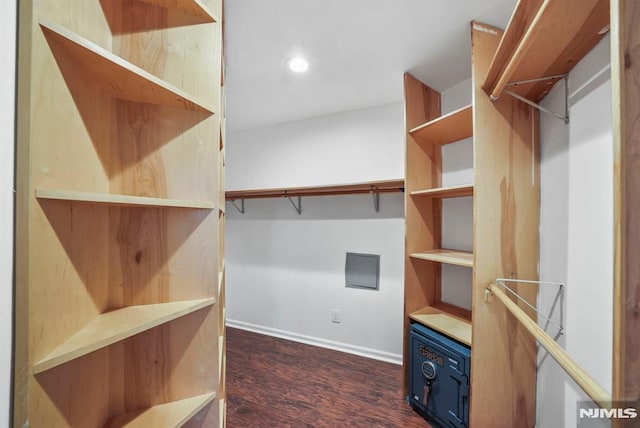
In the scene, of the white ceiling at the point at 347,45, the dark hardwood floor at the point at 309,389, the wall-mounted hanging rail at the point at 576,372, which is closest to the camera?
the wall-mounted hanging rail at the point at 576,372

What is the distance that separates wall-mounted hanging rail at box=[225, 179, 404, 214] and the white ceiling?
0.76m

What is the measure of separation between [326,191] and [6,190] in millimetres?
1961

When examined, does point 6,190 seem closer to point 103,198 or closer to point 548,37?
point 103,198

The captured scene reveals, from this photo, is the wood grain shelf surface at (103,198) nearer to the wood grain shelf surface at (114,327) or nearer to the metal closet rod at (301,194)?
the wood grain shelf surface at (114,327)

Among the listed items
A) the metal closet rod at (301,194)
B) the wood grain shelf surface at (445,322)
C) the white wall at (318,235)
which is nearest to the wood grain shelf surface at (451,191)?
the metal closet rod at (301,194)

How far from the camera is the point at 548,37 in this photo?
908 millimetres

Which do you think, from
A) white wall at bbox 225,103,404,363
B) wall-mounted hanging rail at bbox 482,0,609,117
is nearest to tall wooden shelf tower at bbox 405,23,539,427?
wall-mounted hanging rail at bbox 482,0,609,117

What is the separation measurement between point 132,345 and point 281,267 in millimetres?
1935

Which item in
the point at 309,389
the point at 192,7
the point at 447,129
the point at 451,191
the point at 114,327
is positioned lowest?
the point at 309,389

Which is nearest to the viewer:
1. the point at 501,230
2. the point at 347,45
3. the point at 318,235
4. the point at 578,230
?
the point at 578,230

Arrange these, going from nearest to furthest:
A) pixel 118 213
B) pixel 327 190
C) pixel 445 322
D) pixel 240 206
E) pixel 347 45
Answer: pixel 118 213 < pixel 347 45 < pixel 445 322 < pixel 327 190 < pixel 240 206

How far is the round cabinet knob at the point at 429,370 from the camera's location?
59.2 inches

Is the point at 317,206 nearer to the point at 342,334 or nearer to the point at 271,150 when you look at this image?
the point at 271,150

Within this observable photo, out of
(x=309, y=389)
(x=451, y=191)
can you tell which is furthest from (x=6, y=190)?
(x=309, y=389)
